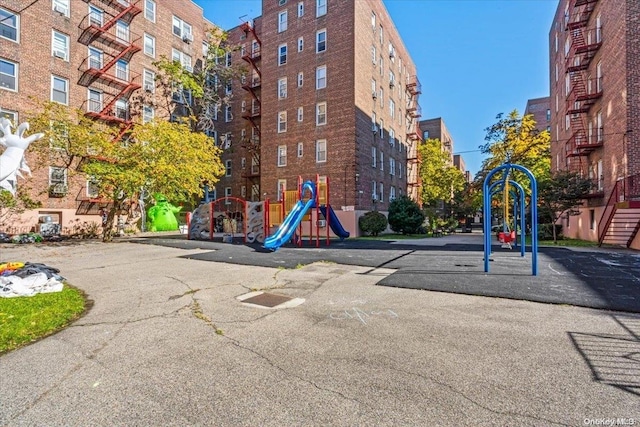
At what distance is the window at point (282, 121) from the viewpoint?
1131 inches

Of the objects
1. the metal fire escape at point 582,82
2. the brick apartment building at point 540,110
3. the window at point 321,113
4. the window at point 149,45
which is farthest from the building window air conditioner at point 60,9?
the brick apartment building at point 540,110

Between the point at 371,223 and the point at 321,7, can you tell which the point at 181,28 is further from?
the point at 371,223

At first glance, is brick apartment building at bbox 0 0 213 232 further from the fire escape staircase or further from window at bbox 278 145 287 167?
the fire escape staircase

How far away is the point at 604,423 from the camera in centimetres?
262

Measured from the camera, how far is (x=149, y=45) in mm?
29953

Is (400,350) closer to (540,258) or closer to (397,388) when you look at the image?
(397,388)

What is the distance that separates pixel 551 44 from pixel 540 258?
3139cm

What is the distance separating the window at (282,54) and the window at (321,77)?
12.7ft

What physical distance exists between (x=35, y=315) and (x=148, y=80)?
97.6 ft

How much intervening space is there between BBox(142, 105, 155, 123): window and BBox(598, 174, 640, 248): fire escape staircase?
3265cm

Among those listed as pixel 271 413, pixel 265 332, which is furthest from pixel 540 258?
pixel 271 413

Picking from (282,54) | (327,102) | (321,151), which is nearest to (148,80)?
(282,54)

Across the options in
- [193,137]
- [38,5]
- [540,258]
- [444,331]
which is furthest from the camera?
[38,5]

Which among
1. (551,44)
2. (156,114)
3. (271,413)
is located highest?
(551,44)
